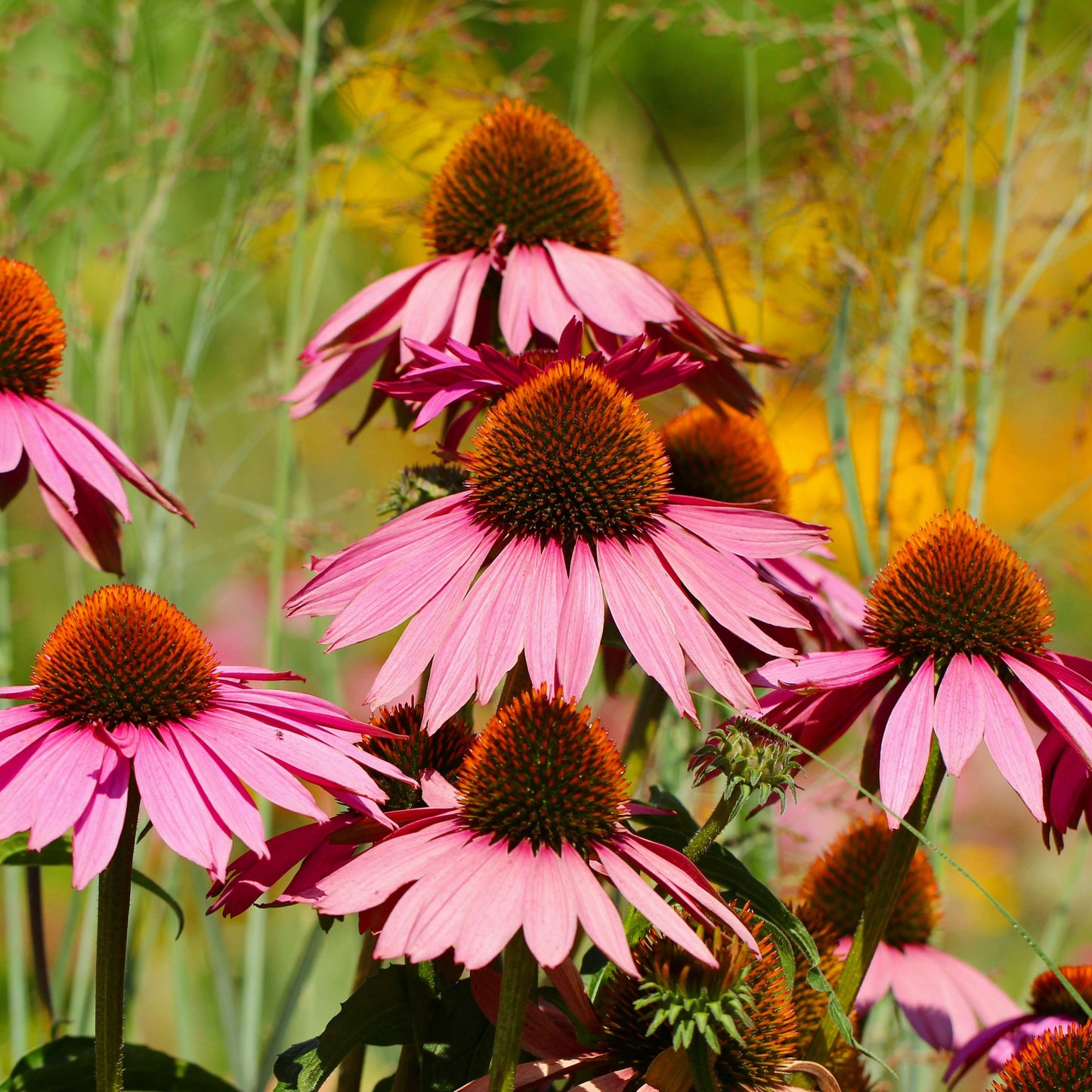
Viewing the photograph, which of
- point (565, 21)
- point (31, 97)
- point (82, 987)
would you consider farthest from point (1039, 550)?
point (565, 21)

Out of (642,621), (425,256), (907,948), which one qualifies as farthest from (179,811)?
(425,256)

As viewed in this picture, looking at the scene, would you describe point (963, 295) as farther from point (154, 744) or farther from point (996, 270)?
point (154, 744)

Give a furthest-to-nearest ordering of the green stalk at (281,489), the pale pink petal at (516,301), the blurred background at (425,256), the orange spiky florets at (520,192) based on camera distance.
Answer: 1. the blurred background at (425,256)
2. the green stalk at (281,489)
3. the orange spiky florets at (520,192)
4. the pale pink petal at (516,301)

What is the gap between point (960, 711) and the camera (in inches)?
31.2

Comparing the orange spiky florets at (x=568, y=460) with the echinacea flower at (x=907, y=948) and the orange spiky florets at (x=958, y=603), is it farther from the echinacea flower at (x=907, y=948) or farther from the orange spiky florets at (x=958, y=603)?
the echinacea flower at (x=907, y=948)

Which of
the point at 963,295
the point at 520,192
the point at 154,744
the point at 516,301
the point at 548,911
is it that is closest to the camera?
the point at 548,911

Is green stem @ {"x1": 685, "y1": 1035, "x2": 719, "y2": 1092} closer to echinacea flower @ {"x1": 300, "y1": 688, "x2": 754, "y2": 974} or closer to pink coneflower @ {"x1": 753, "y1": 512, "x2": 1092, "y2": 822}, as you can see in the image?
echinacea flower @ {"x1": 300, "y1": 688, "x2": 754, "y2": 974}

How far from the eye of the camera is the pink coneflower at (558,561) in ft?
2.45

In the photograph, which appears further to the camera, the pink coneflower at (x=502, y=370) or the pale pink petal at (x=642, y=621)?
the pink coneflower at (x=502, y=370)

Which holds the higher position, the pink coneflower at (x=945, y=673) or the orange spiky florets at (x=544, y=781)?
the pink coneflower at (x=945, y=673)

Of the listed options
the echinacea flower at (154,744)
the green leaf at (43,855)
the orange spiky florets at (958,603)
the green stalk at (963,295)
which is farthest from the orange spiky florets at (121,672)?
the green stalk at (963,295)

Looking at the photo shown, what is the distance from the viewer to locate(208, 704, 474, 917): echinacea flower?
A: 72 centimetres

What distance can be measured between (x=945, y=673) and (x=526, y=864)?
0.33m

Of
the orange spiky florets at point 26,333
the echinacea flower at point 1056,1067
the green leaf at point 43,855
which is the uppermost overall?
the orange spiky florets at point 26,333
